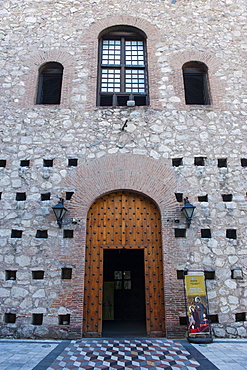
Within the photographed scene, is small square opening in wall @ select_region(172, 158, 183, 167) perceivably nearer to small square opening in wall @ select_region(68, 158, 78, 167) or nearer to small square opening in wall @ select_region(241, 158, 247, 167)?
small square opening in wall @ select_region(241, 158, 247, 167)

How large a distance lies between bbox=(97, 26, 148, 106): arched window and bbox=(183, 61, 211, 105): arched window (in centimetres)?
148

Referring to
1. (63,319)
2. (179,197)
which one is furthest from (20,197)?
(179,197)

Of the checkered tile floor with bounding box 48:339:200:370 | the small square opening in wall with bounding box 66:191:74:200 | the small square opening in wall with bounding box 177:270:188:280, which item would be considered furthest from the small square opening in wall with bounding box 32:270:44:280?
the small square opening in wall with bounding box 177:270:188:280

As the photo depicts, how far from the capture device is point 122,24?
861 centimetres

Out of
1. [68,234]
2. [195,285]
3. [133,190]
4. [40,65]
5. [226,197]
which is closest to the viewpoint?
[195,285]

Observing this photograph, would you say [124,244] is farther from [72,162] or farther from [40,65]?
[40,65]

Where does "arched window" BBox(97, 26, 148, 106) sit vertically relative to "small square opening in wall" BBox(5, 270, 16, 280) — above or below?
above

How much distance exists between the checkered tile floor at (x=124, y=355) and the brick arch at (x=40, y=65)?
19.8 feet

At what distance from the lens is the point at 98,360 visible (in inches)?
176

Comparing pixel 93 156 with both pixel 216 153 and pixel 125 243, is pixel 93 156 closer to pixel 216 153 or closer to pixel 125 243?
pixel 125 243

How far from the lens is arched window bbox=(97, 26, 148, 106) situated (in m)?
8.13

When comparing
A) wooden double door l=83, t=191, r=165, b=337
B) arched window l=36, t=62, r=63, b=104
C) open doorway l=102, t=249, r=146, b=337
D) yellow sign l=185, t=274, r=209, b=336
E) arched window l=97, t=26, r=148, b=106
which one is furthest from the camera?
open doorway l=102, t=249, r=146, b=337

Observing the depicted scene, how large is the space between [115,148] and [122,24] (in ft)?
14.7

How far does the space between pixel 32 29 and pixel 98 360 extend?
9.30 metres
